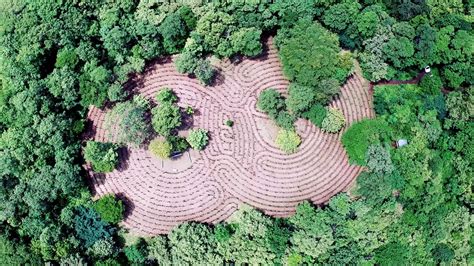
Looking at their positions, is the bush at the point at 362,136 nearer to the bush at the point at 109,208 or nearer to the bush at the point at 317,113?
the bush at the point at 317,113

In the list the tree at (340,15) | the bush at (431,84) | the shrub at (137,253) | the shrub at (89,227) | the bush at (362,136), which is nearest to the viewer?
the shrub at (89,227)

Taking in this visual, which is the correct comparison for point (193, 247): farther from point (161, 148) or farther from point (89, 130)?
point (89, 130)

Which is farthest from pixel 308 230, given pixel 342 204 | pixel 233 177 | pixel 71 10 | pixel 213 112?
pixel 71 10

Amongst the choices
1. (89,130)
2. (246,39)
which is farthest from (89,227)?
(246,39)

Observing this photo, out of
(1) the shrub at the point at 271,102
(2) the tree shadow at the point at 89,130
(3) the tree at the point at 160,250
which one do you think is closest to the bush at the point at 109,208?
(3) the tree at the point at 160,250

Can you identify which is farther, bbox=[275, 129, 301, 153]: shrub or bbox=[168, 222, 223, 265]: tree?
bbox=[275, 129, 301, 153]: shrub

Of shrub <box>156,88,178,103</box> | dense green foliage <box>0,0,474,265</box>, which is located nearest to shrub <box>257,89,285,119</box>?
dense green foliage <box>0,0,474,265</box>

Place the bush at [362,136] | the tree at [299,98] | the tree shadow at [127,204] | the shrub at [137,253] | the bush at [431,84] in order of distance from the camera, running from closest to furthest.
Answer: the shrub at [137,253] < the bush at [362,136] < the tree at [299,98] < the tree shadow at [127,204] < the bush at [431,84]

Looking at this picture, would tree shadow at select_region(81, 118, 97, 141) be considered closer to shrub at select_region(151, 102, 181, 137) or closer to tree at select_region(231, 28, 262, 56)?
shrub at select_region(151, 102, 181, 137)
